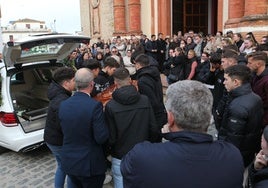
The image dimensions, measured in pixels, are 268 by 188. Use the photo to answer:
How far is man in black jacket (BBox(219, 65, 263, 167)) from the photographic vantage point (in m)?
3.26

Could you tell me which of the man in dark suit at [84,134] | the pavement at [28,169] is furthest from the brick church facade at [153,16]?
the man in dark suit at [84,134]

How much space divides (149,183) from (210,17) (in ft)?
61.3

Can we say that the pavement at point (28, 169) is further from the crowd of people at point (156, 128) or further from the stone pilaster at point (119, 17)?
the stone pilaster at point (119, 17)

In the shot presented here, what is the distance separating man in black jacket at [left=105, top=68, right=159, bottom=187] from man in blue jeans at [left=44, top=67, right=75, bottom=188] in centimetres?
74

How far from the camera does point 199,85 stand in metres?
1.82

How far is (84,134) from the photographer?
3035 mm

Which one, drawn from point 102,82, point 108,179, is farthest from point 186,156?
point 102,82

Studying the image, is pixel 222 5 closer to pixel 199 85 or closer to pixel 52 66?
pixel 52 66

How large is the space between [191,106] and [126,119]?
1437 millimetres

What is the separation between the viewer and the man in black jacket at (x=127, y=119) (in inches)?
122

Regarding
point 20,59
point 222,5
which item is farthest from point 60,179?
point 222,5

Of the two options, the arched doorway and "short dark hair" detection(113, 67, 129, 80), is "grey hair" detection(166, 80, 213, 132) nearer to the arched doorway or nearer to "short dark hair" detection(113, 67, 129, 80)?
"short dark hair" detection(113, 67, 129, 80)

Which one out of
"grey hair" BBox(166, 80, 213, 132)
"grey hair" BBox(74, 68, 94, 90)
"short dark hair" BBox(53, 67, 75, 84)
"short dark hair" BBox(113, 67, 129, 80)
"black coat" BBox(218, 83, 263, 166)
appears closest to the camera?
"grey hair" BBox(166, 80, 213, 132)

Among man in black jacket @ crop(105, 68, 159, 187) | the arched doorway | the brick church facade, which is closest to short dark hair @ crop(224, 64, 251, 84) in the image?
man in black jacket @ crop(105, 68, 159, 187)
